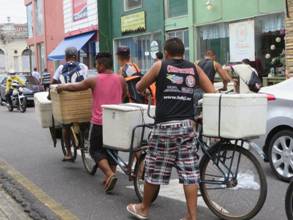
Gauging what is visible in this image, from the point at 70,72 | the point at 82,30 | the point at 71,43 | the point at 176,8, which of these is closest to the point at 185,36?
the point at 176,8

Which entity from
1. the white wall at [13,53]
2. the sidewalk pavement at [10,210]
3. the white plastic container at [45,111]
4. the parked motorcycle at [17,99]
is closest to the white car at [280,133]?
the white plastic container at [45,111]

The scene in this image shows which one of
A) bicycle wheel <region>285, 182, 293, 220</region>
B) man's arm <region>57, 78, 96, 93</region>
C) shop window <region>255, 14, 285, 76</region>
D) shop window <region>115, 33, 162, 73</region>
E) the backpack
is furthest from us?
shop window <region>115, 33, 162, 73</region>

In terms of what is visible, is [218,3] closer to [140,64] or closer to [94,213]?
[140,64]

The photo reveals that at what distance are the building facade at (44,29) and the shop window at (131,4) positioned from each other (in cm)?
958

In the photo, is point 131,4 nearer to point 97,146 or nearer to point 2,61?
point 97,146

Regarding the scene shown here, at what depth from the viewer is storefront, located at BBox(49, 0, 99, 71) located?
90.8ft

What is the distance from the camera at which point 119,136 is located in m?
6.25

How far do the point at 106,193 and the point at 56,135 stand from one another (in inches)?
105

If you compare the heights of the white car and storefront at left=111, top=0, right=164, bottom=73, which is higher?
storefront at left=111, top=0, right=164, bottom=73

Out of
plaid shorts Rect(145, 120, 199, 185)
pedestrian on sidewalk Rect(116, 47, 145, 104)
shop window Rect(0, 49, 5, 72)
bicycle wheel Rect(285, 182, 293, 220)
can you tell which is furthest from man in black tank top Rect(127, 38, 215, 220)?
shop window Rect(0, 49, 5, 72)

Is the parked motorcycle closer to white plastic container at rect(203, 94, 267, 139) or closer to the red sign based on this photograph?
the red sign

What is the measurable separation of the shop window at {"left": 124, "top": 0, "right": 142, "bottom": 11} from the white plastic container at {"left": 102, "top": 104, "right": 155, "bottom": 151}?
57.5 feet

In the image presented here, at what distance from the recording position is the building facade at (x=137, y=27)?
22.0 metres

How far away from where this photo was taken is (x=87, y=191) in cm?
709
